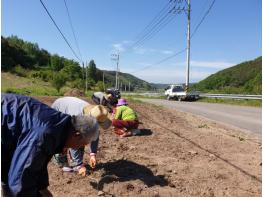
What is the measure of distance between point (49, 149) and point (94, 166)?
348 cm

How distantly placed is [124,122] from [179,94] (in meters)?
23.0

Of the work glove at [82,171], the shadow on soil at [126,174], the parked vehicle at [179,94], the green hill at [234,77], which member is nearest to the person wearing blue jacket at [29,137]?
the shadow on soil at [126,174]

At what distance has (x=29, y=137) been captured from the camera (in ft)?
7.53

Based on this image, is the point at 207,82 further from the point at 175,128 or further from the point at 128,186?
the point at 128,186

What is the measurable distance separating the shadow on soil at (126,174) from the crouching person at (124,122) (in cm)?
244

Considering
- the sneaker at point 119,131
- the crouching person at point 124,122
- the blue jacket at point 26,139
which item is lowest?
the sneaker at point 119,131

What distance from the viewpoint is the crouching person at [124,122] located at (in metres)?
8.77

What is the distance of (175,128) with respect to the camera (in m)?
10.2

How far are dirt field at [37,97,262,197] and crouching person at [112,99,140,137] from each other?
0.21 metres

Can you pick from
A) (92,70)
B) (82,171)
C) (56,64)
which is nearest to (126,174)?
(82,171)

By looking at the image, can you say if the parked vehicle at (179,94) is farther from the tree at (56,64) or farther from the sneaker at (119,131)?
the tree at (56,64)

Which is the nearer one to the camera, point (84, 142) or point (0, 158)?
point (0, 158)

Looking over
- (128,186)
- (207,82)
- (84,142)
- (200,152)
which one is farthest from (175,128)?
(207,82)

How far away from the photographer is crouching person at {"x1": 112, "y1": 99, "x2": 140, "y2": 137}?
8.77m
